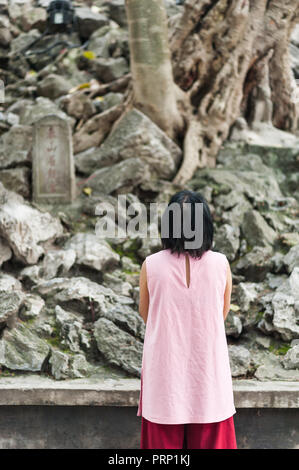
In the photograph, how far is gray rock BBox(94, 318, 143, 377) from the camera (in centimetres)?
353

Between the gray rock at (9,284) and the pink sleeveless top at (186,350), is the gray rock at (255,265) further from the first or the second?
the pink sleeveless top at (186,350)

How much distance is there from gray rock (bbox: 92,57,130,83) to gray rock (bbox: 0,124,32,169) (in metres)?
3.42

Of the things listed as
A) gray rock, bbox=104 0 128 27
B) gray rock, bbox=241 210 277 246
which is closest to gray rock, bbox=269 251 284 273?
gray rock, bbox=241 210 277 246

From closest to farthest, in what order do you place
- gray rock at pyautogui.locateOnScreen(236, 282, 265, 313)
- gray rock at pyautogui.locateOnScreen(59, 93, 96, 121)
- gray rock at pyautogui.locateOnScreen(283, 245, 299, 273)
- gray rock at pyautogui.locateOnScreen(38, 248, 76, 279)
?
gray rock at pyautogui.locateOnScreen(236, 282, 265, 313), gray rock at pyautogui.locateOnScreen(38, 248, 76, 279), gray rock at pyautogui.locateOnScreen(283, 245, 299, 273), gray rock at pyautogui.locateOnScreen(59, 93, 96, 121)

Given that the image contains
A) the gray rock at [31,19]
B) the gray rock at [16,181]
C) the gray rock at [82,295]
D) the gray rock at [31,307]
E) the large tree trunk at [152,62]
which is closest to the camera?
the gray rock at [31,307]

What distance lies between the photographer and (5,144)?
692 centimetres

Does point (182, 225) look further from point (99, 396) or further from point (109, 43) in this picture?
point (109, 43)

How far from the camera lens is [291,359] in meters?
3.67

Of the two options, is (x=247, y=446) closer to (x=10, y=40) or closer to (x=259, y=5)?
(x=259, y=5)

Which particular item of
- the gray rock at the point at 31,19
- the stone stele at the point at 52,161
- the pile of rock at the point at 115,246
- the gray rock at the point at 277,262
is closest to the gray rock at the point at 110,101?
the pile of rock at the point at 115,246

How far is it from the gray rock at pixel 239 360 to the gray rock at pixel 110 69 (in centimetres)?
756

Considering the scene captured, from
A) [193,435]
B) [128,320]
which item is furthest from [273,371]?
[193,435]

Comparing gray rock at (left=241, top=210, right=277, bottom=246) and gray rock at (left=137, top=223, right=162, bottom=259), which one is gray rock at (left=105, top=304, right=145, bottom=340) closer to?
gray rock at (left=137, top=223, right=162, bottom=259)

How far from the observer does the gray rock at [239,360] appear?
356 cm
